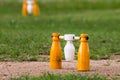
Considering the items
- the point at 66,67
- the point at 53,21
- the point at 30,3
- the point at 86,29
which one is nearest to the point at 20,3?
the point at 30,3

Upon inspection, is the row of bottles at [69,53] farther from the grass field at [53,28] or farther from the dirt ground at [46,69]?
the grass field at [53,28]

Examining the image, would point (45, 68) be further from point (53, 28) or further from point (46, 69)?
point (53, 28)

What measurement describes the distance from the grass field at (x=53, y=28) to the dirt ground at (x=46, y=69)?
0.92 meters

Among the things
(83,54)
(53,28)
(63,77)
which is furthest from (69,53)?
(53,28)

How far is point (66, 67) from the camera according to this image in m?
11.5

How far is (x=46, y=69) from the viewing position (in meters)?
11.2

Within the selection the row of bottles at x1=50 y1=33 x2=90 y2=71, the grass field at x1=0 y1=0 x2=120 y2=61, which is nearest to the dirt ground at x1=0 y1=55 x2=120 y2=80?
the row of bottles at x1=50 y1=33 x2=90 y2=71

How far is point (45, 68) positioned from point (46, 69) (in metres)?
0.16

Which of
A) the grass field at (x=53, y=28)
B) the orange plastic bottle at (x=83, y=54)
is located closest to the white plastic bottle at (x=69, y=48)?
the orange plastic bottle at (x=83, y=54)

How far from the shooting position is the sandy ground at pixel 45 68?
1063cm

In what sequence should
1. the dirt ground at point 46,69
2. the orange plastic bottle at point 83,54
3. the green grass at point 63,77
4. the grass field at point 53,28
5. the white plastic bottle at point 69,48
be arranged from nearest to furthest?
the green grass at point 63,77, the dirt ground at point 46,69, the orange plastic bottle at point 83,54, the white plastic bottle at point 69,48, the grass field at point 53,28

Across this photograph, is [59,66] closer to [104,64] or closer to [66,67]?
[66,67]

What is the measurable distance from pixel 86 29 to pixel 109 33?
57.2 inches

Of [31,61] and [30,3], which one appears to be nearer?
[31,61]
